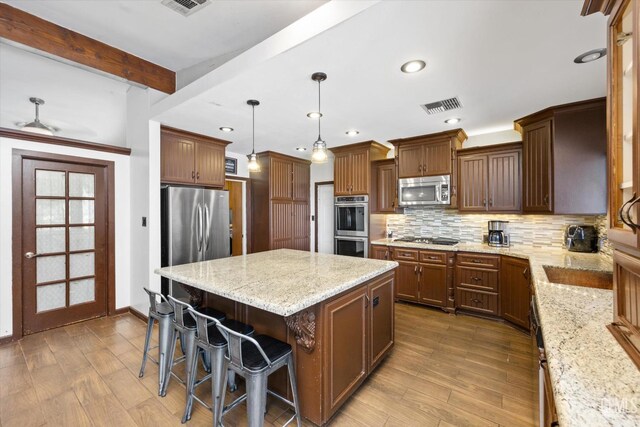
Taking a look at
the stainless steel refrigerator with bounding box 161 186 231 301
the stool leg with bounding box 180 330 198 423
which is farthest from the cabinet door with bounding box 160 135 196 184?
the stool leg with bounding box 180 330 198 423

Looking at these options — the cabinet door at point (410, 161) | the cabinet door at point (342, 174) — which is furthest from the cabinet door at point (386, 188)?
the cabinet door at point (342, 174)

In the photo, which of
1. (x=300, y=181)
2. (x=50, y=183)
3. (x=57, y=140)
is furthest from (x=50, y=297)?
(x=300, y=181)

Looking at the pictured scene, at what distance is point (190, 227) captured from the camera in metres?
3.55

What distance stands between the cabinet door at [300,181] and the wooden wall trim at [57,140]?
8.69 feet

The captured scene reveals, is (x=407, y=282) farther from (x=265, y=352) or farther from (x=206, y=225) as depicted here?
(x=206, y=225)

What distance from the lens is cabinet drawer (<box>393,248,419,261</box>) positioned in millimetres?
3818

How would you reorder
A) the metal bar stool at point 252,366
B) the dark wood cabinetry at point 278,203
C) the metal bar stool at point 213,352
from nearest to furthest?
1. the metal bar stool at point 252,366
2. the metal bar stool at point 213,352
3. the dark wood cabinetry at point 278,203

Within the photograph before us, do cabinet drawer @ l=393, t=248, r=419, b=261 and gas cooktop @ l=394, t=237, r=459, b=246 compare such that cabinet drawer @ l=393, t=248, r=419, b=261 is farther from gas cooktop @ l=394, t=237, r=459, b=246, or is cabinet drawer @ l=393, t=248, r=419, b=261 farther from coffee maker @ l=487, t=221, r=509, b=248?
coffee maker @ l=487, t=221, r=509, b=248

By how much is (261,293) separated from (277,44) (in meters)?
1.63

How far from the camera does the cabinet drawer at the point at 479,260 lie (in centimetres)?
333

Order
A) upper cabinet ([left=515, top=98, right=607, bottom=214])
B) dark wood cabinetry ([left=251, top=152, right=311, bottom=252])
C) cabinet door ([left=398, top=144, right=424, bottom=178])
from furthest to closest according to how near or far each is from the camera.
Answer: dark wood cabinetry ([left=251, top=152, right=311, bottom=252])
cabinet door ([left=398, top=144, right=424, bottom=178])
upper cabinet ([left=515, top=98, right=607, bottom=214])

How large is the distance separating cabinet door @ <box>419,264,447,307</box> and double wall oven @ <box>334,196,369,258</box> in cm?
91

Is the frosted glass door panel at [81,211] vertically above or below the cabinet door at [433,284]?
above

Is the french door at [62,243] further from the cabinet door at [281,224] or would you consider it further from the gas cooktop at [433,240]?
the gas cooktop at [433,240]
